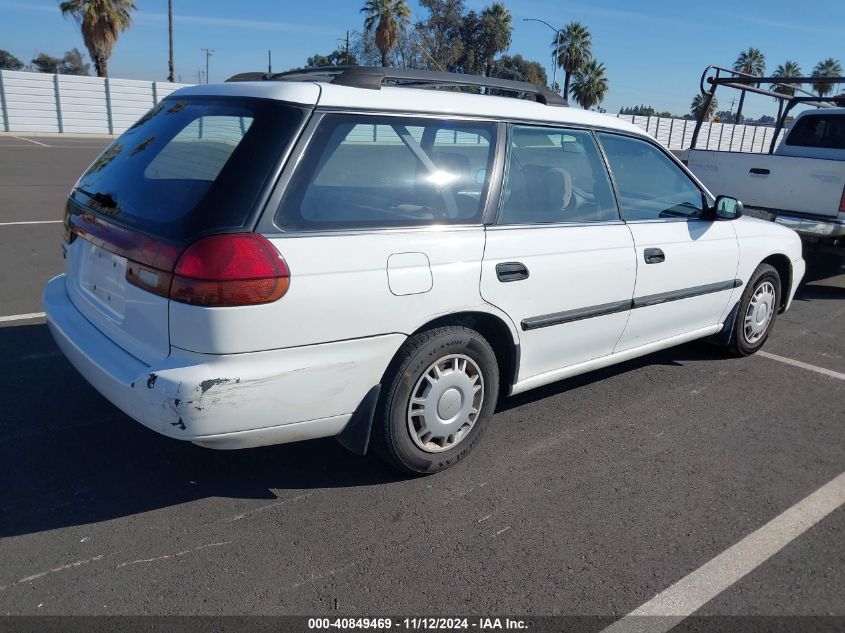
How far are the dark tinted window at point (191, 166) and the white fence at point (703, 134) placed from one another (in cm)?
4006

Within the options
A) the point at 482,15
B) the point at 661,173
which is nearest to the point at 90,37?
the point at 661,173

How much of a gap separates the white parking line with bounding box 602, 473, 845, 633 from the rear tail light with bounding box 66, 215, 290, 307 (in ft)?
5.73

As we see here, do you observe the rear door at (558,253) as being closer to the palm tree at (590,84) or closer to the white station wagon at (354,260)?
the white station wagon at (354,260)

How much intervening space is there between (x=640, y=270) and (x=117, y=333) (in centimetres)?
280

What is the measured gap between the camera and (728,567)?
2.80 meters

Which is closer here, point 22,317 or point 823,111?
point 22,317

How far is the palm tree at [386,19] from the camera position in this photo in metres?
49.8

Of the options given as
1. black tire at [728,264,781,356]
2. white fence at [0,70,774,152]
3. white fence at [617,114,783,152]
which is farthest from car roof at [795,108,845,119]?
white fence at [617,114,783,152]

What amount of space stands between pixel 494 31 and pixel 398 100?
2852 inches

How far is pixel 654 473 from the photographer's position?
3.53 m

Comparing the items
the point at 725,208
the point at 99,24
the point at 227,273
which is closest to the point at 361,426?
the point at 227,273

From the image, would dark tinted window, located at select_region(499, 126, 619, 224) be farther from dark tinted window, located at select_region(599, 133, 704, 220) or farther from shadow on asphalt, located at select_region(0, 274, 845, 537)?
shadow on asphalt, located at select_region(0, 274, 845, 537)

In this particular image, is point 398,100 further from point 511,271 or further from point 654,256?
point 654,256

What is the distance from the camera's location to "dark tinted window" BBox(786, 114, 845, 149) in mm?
9156
